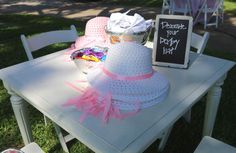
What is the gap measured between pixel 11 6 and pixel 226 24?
6.58 metres

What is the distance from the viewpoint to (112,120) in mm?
1393

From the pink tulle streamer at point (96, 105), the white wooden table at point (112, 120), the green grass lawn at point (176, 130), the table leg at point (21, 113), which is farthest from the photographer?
the green grass lawn at point (176, 130)

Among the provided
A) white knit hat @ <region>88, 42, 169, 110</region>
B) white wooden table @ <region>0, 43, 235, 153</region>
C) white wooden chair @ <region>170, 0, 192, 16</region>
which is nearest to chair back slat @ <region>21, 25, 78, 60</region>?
white wooden table @ <region>0, 43, 235, 153</region>

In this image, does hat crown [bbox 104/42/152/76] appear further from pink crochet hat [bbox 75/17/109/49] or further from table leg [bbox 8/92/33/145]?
table leg [bbox 8/92/33/145]

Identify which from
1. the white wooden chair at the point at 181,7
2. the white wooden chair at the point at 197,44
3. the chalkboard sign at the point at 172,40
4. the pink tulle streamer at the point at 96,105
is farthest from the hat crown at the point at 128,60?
the white wooden chair at the point at 181,7

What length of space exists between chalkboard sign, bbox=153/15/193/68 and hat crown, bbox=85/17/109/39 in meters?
0.38

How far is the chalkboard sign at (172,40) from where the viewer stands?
198cm

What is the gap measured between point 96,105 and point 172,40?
831 mm

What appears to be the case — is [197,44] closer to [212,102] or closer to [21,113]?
[212,102]

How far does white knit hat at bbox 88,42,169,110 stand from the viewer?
1445 mm

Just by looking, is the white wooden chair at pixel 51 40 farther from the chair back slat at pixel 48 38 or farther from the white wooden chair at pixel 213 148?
the white wooden chair at pixel 213 148

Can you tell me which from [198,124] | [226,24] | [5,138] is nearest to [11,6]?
[226,24]

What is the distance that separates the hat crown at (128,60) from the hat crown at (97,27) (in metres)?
0.62

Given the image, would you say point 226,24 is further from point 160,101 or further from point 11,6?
point 11,6
